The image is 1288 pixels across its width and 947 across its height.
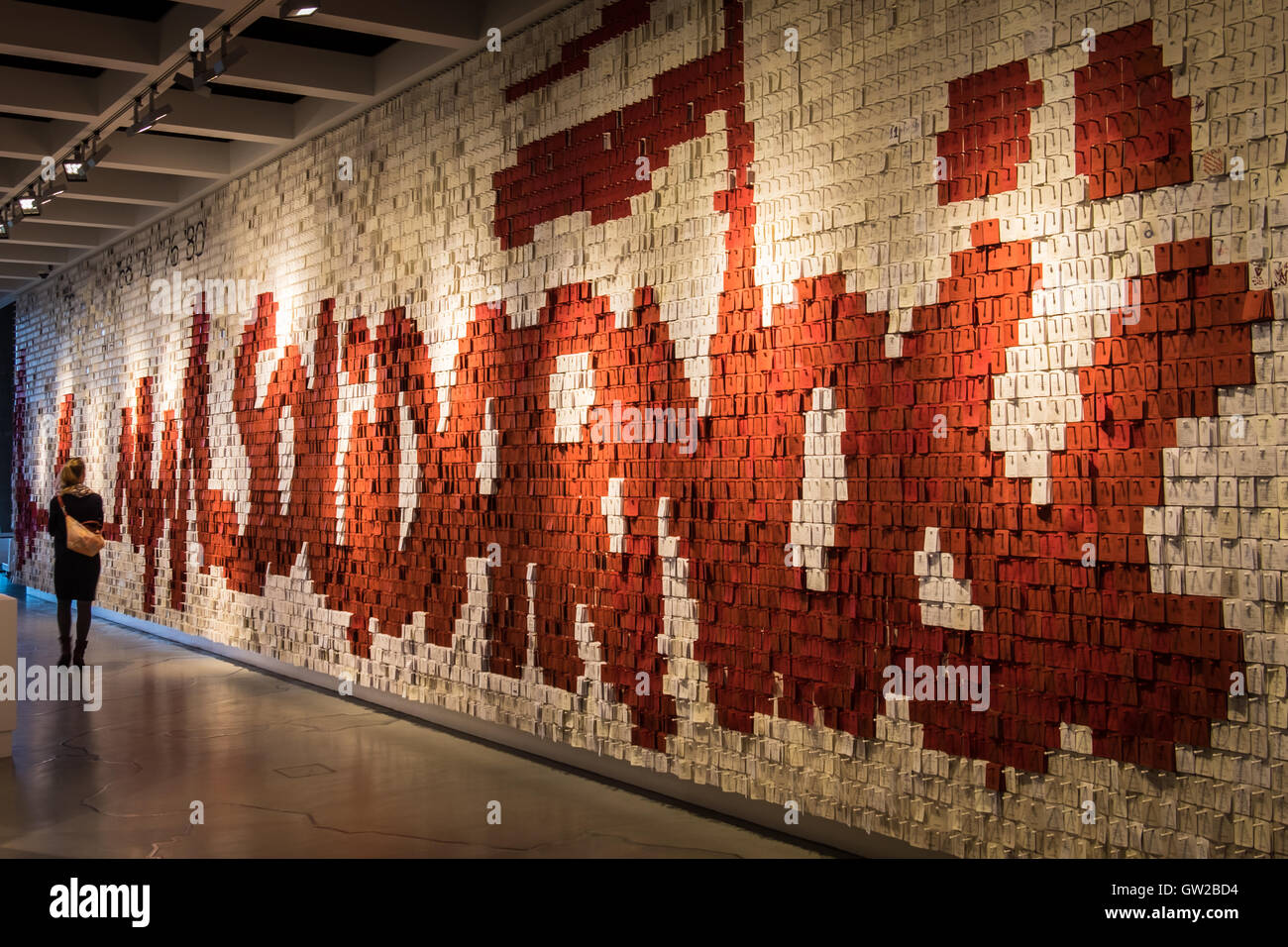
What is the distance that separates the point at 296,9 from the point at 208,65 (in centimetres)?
135

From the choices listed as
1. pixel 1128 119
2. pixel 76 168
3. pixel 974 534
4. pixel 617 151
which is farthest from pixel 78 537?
pixel 1128 119

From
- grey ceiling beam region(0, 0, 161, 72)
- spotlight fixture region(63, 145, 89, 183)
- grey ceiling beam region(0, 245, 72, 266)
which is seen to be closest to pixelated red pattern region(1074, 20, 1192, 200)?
grey ceiling beam region(0, 0, 161, 72)

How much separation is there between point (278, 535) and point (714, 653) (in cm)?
517

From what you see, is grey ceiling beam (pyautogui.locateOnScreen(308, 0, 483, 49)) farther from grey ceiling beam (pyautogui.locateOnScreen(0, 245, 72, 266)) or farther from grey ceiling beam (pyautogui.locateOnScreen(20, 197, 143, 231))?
grey ceiling beam (pyautogui.locateOnScreen(0, 245, 72, 266))

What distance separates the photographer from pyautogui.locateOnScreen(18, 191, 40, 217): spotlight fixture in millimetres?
10078

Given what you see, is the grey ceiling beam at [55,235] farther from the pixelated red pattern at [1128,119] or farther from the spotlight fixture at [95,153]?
the pixelated red pattern at [1128,119]

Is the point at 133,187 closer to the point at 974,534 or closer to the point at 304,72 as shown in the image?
the point at 304,72

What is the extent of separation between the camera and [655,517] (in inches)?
222

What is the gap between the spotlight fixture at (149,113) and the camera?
25.1ft

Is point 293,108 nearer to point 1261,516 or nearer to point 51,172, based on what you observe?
point 51,172

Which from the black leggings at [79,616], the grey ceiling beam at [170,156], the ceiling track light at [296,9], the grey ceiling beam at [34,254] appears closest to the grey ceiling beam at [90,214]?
the grey ceiling beam at [34,254]

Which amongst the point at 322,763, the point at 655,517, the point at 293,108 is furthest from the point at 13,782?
the point at 293,108

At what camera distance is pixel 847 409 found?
15.4 ft

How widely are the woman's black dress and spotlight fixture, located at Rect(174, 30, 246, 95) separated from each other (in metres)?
3.19
